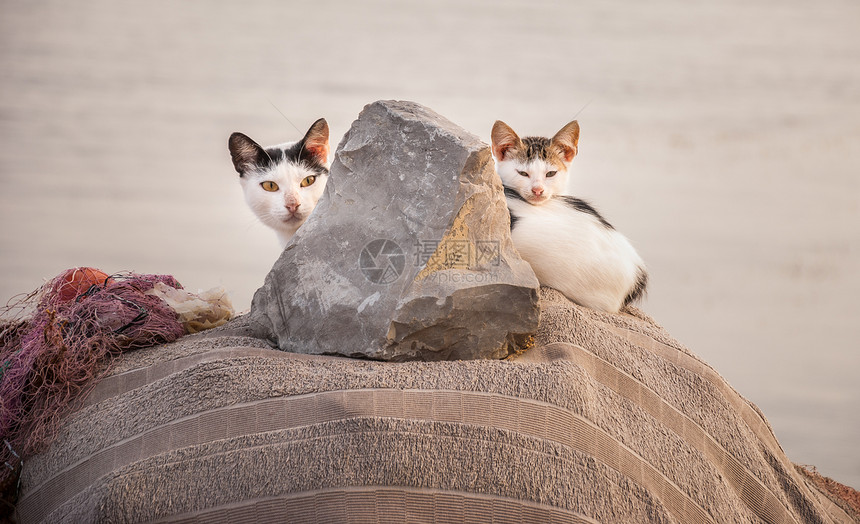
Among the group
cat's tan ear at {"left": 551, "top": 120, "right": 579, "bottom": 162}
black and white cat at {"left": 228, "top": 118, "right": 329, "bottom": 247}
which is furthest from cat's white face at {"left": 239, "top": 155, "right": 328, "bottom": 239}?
cat's tan ear at {"left": 551, "top": 120, "right": 579, "bottom": 162}

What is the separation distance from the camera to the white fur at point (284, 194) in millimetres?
1626

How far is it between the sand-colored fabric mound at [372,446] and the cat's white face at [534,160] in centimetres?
55

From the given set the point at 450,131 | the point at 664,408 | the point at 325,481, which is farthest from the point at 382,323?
the point at 664,408

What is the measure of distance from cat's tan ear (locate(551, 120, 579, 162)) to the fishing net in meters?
0.95

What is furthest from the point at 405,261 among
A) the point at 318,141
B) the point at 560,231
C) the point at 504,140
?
the point at 504,140

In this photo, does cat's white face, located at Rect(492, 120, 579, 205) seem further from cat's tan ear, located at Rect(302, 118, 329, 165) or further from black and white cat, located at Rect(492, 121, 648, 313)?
cat's tan ear, located at Rect(302, 118, 329, 165)

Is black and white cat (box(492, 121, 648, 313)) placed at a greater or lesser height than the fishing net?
greater

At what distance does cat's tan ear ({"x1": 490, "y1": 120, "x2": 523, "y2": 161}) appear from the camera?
1.78 metres

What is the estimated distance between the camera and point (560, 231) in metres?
1.52

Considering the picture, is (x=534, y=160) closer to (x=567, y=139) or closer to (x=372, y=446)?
(x=567, y=139)

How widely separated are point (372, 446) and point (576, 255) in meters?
0.70

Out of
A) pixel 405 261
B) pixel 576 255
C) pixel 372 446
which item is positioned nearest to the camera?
pixel 372 446

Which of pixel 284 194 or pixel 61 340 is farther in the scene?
pixel 284 194

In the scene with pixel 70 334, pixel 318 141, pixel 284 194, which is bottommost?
pixel 70 334
